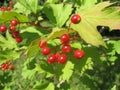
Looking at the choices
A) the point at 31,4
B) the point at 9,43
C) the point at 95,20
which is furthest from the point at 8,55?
the point at 95,20

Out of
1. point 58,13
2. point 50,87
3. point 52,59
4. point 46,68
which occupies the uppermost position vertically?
point 58,13

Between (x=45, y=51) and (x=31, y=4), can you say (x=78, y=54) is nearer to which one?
(x=45, y=51)

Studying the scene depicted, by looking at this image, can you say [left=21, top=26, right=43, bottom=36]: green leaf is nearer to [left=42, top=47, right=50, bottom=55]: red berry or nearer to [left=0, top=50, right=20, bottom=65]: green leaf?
[left=0, top=50, right=20, bottom=65]: green leaf

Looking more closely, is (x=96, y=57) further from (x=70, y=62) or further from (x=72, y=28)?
(x=72, y=28)

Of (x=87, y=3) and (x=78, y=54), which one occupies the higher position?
(x=87, y=3)

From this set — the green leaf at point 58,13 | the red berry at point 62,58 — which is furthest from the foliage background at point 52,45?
the red berry at point 62,58

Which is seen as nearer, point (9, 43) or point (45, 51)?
point (45, 51)

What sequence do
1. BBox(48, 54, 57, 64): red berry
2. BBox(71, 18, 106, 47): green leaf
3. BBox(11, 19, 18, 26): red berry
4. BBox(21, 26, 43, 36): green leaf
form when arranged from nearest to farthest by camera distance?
BBox(71, 18, 106, 47): green leaf, BBox(48, 54, 57, 64): red berry, BBox(11, 19, 18, 26): red berry, BBox(21, 26, 43, 36): green leaf

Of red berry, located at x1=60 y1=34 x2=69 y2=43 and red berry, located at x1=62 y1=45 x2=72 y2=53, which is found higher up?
red berry, located at x1=60 y1=34 x2=69 y2=43

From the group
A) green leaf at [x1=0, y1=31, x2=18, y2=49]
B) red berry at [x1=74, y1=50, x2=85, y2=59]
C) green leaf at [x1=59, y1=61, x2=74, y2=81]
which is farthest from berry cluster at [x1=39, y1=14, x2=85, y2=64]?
green leaf at [x1=0, y1=31, x2=18, y2=49]
